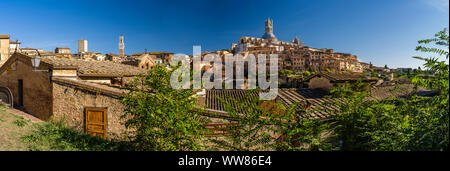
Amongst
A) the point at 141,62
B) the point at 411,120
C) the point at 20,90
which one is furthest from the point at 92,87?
the point at 141,62

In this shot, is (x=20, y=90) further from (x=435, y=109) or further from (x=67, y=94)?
(x=435, y=109)

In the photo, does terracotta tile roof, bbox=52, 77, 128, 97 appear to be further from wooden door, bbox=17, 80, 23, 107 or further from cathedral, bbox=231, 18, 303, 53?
cathedral, bbox=231, 18, 303, 53

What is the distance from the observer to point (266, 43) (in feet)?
356

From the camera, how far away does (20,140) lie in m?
5.53

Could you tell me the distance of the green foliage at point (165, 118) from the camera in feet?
13.3

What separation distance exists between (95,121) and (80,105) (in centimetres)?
96

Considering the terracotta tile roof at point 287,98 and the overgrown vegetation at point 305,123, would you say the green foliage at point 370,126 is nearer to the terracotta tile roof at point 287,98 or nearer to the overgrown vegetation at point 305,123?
the overgrown vegetation at point 305,123

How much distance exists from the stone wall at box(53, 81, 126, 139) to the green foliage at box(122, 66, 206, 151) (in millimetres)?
3594

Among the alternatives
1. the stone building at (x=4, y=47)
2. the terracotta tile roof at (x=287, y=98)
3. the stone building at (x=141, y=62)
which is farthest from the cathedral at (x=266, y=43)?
the terracotta tile roof at (x=287, y=98)

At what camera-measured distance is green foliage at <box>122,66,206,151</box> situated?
406 centimetres

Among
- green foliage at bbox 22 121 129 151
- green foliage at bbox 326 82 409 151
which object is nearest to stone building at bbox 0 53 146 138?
green foliage at bbox 22 121 129 151
